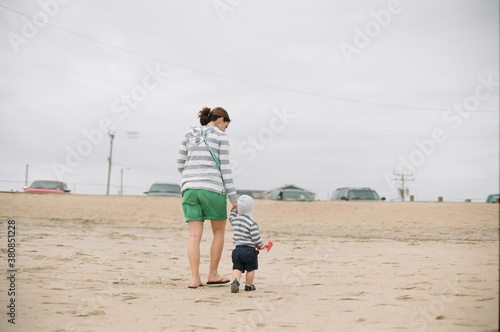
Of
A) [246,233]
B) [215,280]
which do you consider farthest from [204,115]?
[215,280]

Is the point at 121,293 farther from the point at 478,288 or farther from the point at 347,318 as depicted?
the point at 478,288

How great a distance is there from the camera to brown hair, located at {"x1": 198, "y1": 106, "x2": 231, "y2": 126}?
520 centimetres

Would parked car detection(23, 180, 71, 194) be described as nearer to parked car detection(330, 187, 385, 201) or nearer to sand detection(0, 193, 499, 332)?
parked car detection(330, 187, 385, 201)

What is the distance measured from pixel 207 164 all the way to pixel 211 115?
61cm

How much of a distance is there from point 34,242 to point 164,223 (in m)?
7.84

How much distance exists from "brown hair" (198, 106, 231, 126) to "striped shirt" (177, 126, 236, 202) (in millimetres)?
173

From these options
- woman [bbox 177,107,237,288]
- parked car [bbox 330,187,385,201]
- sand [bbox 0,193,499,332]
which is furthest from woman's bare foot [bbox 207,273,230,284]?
parked car [bbox 330,187,385,201]

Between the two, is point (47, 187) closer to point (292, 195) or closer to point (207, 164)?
point (292, 195)

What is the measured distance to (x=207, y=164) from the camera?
4941 millimetres

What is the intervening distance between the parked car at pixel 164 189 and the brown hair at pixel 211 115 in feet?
55.6

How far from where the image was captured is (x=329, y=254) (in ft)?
25.1

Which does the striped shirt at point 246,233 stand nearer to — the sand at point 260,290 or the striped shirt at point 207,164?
the striped shirt at point 207,164

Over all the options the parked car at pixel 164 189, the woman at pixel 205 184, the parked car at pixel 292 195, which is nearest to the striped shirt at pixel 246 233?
the woman at pixel 205 184

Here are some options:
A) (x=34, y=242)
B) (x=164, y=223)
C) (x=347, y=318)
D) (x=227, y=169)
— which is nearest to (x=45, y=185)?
(x=164, y=223)
